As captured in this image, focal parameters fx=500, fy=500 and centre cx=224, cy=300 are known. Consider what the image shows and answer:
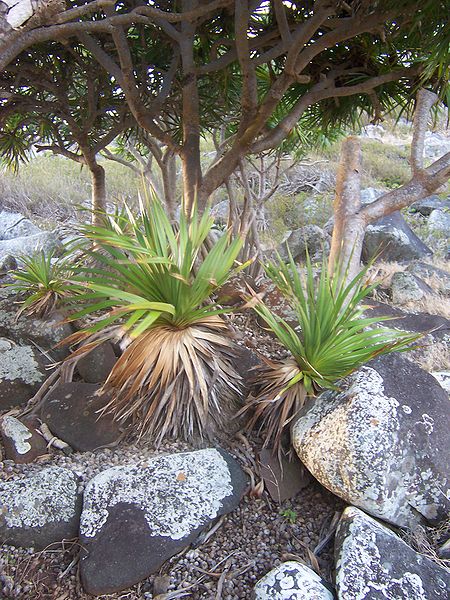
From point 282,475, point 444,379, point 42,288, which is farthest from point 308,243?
point 282,475

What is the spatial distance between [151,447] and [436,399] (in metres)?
1.55

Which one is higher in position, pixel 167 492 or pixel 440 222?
pixel 440 222

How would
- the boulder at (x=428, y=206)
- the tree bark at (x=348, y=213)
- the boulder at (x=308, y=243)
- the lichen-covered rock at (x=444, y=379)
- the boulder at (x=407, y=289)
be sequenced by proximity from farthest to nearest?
the boulder at (x=428, y=206) → the boulder at (x=308, y=243) → the boulder at (x=407, y=289) → the tree bark at (x=348, y=213) → the lichen-covered rock at (x=444, y=379)

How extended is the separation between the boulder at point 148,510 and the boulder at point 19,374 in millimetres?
927

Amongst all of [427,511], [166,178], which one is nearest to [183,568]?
[427,511]

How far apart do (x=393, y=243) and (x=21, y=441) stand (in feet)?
21.8

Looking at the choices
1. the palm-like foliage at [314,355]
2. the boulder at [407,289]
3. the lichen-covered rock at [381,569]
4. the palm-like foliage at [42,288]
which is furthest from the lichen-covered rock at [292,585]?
the boulder at [407,289]

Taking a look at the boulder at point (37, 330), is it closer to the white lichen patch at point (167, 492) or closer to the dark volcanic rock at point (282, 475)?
the white lichen patch at point (167, 492)

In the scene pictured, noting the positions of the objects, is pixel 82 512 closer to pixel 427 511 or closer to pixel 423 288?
pixel 427 511

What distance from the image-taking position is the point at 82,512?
2.35 metres

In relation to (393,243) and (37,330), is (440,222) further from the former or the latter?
(37,330)

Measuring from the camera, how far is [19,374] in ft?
10.4

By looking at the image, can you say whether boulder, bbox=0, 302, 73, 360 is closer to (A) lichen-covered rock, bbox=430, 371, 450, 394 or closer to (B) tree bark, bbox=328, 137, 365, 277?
(B) tree bark, bbox=328, 137, 365, 277

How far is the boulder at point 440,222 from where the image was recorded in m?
9.74
